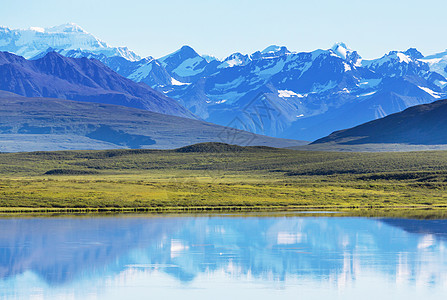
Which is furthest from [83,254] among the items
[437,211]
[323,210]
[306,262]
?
[437,211]

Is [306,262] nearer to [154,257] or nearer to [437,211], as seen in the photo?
[154,257]

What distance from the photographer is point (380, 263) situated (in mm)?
46906

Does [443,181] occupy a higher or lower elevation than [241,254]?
higher

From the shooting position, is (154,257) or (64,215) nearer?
(154,257)

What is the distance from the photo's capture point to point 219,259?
4806 centimetres

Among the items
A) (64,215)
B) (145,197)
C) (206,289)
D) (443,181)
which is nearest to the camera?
(206,289)

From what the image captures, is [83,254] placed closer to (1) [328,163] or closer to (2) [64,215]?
(2) [64,215]

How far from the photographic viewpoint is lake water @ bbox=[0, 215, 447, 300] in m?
39.0

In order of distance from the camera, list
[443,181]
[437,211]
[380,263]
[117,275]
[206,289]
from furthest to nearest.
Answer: [443,181]
[437,211]
[380,263]
[117,275]
[206,289]

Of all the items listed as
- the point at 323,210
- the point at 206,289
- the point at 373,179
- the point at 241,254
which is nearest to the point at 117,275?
the point at 206,289

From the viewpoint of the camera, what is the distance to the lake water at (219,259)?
38969mm

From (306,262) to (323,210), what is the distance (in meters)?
41.7

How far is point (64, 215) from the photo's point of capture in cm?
7538

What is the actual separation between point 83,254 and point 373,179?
10618 centimetres
